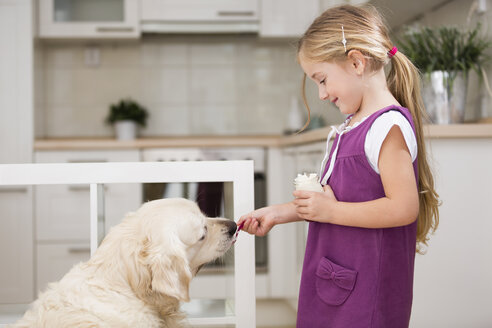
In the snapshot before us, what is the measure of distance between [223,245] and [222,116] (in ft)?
8.06

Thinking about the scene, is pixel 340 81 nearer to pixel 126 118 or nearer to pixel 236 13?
pixel 236 13

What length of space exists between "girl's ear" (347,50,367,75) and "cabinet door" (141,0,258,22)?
2107 mm

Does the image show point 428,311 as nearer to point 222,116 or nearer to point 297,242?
point 297,242

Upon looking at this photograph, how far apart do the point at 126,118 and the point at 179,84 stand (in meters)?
0.49

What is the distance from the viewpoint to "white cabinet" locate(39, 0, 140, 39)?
3.03m

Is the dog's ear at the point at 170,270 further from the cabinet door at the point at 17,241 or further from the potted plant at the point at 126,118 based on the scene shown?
the potted plant at the point at 126,118

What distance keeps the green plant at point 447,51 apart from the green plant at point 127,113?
71.2 inches

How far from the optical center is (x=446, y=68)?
1907mm

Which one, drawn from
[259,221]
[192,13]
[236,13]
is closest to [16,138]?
[192,13]

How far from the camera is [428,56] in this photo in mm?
1921

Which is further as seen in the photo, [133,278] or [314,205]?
[314,205]

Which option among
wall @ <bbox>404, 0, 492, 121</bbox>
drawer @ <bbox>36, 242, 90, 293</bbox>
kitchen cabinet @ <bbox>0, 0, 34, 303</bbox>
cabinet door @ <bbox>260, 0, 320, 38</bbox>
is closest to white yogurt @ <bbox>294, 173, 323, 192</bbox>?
wall @ <bbox>404, 0, 492, 121</bbox>

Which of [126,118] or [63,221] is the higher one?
[126,118]

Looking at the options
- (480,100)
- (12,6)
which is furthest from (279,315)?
(12,6)
